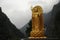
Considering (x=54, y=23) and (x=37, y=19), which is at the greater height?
(x=37, y=19)

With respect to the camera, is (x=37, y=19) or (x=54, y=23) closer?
(x=37, y=19)

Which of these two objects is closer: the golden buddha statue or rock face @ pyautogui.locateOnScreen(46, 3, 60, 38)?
the golden buddha statue

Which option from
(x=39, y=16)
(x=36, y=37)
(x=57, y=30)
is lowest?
(x=57, y=30)

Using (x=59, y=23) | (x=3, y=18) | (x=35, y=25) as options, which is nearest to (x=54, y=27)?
(x=59, y=23)

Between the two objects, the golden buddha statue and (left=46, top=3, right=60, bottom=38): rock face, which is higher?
the golden buddha statue

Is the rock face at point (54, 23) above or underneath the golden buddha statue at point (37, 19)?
underneath

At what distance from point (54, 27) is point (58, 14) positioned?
2911 mm

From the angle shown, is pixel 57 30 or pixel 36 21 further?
pixel 57 30

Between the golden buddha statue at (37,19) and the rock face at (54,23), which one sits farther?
the rock face at (54,23)

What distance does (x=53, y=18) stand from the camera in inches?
1538

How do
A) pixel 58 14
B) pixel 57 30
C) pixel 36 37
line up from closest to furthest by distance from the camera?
pixel 36 37, pixel 57 30, pixel 58 14

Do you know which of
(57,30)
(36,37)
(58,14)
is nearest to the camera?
(36,37)

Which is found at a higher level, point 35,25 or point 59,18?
point 35,25

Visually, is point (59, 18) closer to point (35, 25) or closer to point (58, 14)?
point (58, 14)
